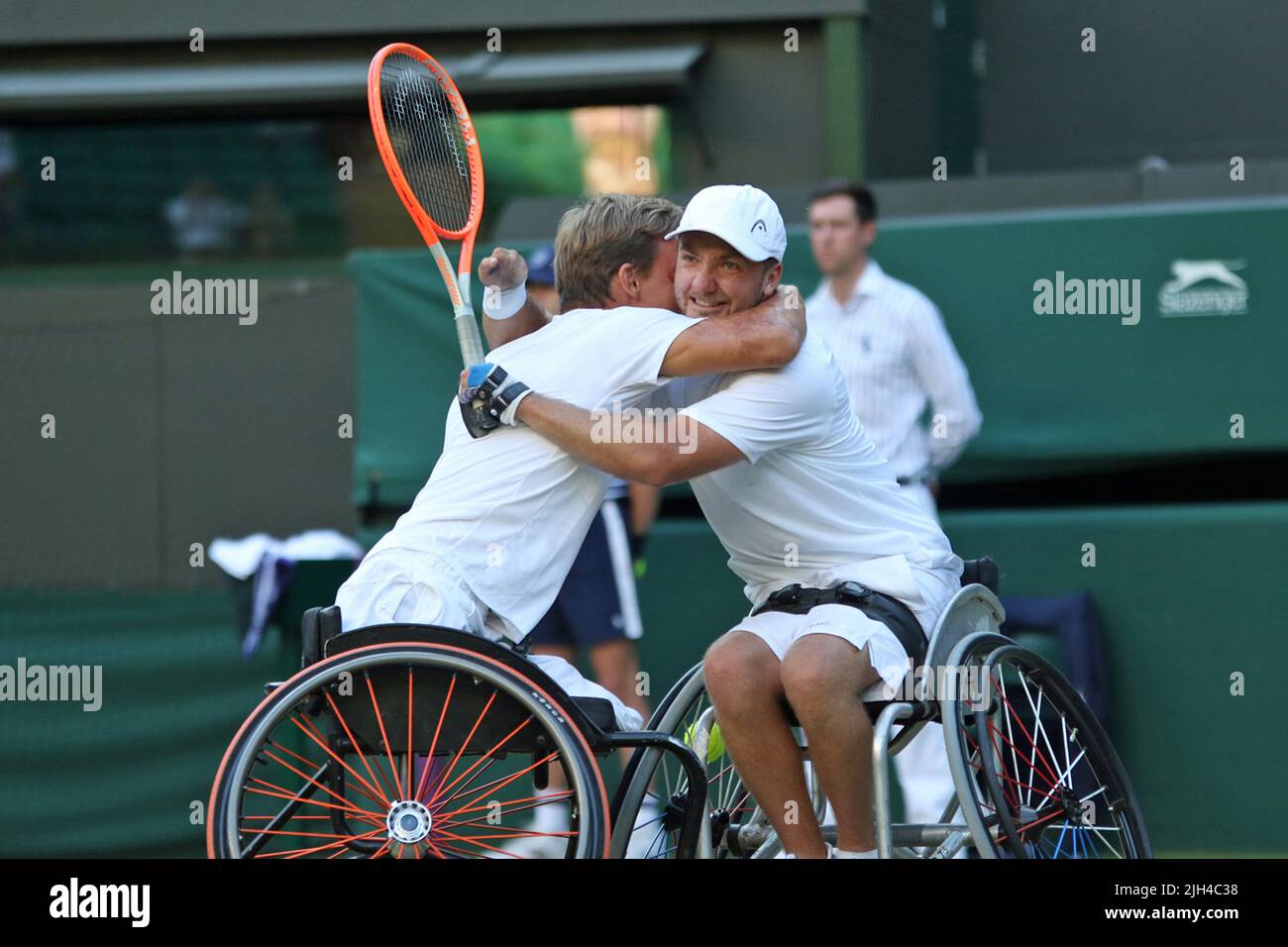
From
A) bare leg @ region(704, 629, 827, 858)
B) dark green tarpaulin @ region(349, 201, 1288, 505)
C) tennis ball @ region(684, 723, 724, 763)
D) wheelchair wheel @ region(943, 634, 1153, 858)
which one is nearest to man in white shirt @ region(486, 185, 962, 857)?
bare leg @ region(704, 629, 827, 858)

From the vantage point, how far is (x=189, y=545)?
6855mm

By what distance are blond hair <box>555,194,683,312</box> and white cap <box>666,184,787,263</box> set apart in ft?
0.26

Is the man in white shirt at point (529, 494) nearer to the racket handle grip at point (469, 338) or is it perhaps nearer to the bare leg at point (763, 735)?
the racket handle grip at point (469, 338)

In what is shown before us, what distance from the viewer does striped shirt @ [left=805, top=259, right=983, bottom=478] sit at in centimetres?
552

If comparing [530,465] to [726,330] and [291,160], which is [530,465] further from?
[291,160]

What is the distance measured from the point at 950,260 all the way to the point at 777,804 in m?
2.92

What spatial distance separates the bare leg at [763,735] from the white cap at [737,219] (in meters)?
0.73

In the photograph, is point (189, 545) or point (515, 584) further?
point (189, 545)

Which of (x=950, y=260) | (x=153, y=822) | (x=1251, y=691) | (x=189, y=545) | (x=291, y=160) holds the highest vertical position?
(x=291, y=160)

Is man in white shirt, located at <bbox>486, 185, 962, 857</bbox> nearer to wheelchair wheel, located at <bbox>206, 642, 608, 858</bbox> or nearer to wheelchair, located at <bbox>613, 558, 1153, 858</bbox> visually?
wheelchair, located at <bbox>613, 558, 1153, 858</bbox>

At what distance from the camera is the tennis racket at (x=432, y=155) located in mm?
3316

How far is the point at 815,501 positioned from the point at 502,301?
0.75 m

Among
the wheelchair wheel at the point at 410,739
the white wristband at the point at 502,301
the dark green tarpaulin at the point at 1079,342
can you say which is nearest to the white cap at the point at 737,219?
the white wristband at the point at 502,301

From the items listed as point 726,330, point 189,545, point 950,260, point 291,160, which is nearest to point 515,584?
point 726,330
